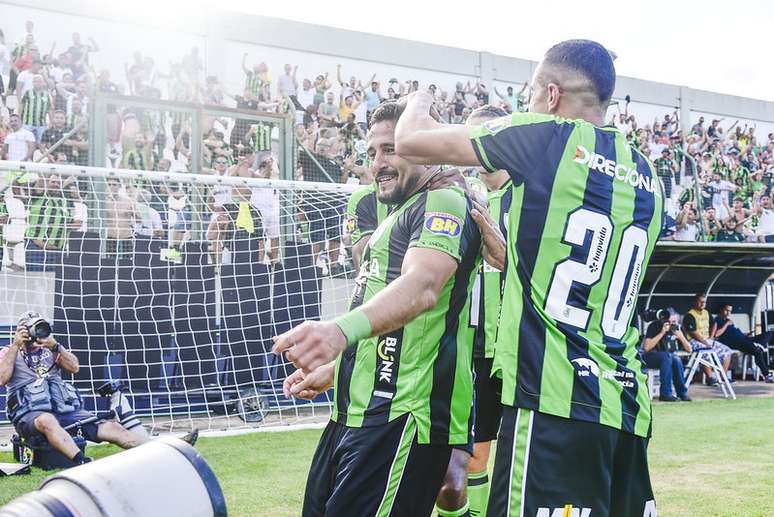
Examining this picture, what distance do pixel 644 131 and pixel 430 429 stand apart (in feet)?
60.8

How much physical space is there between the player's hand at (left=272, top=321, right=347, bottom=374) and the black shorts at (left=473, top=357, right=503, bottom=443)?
248 cm

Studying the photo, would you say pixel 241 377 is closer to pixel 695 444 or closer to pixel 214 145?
pixel 214 145

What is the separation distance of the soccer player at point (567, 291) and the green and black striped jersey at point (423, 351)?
33cm

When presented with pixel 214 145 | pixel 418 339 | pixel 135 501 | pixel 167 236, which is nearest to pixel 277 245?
pixel 167 236

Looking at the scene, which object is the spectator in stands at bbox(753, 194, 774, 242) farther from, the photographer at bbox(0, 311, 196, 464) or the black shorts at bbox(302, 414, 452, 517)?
the black shorts at bbox(302, 414, 452, 517)

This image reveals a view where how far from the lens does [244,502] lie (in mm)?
5664

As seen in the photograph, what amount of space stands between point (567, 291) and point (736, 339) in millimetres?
13445

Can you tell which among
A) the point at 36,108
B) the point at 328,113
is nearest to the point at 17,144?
the point at 36,108

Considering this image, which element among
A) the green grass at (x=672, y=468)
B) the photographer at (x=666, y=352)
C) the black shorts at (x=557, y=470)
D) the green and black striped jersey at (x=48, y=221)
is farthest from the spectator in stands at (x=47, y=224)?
the photographer at (x=666, y=352)

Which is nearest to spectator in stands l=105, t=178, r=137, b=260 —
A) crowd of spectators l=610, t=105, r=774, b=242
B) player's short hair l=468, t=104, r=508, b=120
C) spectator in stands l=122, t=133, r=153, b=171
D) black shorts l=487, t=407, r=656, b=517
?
spectator in stands l=122, t=133, r=153, b=171

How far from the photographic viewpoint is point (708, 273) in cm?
1445

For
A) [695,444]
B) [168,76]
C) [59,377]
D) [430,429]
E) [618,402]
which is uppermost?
[168,76]

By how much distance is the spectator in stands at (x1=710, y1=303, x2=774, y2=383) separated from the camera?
575 inches

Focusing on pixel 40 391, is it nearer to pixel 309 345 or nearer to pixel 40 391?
pixel 40 391
